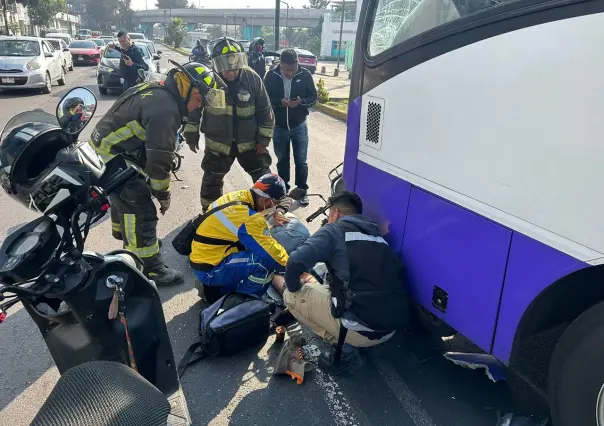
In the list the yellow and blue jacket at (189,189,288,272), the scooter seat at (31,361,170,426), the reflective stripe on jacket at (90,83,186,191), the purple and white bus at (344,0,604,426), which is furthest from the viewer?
the reflective stripe on jacket at (90,83,186,191)

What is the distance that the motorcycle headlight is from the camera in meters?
14.5

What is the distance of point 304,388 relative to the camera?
9.71 ft

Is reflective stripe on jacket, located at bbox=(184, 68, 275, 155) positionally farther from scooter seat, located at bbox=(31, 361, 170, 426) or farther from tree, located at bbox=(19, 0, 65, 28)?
tree, located at bbox=(19, 0, 65, 28)

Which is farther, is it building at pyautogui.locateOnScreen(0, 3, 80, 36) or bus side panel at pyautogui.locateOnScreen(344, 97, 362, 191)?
building at pyautogui.locateOnScreen(0, 3, 80, 36)

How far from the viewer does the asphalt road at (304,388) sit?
2.73 meters

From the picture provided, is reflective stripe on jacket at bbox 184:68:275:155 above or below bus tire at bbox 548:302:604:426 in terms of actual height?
above

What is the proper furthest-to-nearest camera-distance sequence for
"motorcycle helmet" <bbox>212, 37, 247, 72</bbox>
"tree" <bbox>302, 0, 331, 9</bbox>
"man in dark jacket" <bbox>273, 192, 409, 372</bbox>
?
"tree" <bbox>302, 0, 331, 9</bbox>, "motorcycle helmet" <bbox>212, 37, 247, 72</bbox>, "man in dark jacket" <bbox>273, 192, 409, 372</bbox>

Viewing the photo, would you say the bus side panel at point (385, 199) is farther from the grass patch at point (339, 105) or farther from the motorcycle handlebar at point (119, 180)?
the grass patch at point (339, 105)

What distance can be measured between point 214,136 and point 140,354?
123 inches

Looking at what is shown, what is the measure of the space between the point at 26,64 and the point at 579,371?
16.5 m

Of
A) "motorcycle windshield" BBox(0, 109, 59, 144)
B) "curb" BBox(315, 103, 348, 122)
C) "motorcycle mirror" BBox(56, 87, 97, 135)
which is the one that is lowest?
"curb" BBox(315, 103, 348, 122)

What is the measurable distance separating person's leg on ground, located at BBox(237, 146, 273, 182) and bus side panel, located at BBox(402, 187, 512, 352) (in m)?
2.74

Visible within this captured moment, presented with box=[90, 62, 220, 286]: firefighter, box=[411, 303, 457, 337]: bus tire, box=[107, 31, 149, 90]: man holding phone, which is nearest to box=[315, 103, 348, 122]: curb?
box=[107, 31, 149, 90]: man holding phone

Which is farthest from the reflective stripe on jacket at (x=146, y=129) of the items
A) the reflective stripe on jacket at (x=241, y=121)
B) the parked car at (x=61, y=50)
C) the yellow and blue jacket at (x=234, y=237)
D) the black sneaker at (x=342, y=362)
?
the parked car at (x=61, y=50)
